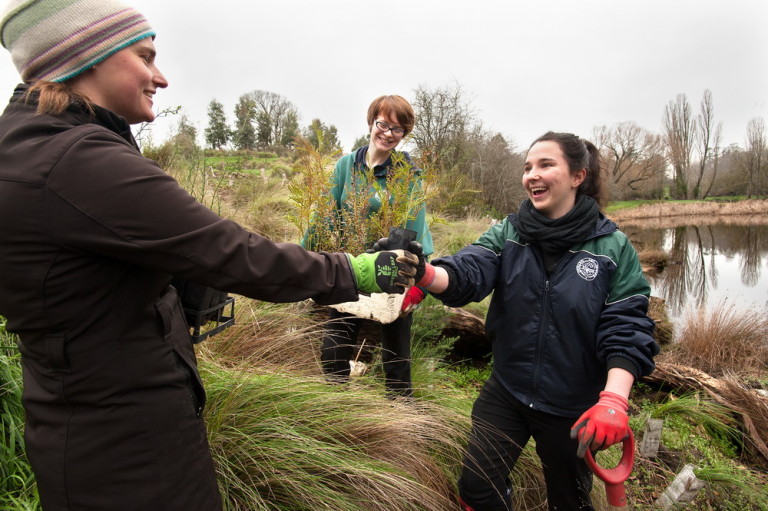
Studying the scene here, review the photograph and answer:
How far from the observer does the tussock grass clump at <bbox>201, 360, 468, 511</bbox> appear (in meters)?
1.78

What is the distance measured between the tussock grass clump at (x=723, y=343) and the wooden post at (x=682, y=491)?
11.7 ft

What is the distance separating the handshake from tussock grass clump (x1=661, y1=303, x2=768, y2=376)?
5.46m

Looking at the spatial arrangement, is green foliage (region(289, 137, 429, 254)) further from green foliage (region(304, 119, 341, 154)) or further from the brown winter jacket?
the brown winter jacket

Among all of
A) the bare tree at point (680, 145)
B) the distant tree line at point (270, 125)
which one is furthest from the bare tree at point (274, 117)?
the bare tree at point (680, 145)

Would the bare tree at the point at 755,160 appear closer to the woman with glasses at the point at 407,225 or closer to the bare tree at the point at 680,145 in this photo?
the bare tree at the point at 680,145

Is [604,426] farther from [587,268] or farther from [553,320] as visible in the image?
[587,268]

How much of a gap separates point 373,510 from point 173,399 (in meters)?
1.12

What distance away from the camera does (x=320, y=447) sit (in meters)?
1.82

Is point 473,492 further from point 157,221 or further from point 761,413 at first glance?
point 761,413

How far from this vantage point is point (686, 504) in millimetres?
2461

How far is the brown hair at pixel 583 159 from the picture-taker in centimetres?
203

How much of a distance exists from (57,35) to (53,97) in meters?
0.19

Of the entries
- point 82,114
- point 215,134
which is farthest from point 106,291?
point 215,134

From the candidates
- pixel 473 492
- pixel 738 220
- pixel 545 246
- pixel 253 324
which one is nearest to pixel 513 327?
pixel 545 246
